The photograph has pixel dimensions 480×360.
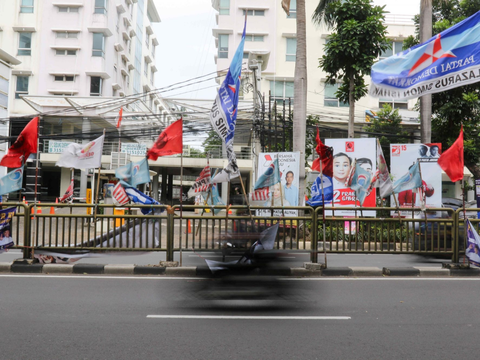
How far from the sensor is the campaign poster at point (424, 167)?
52.0ft

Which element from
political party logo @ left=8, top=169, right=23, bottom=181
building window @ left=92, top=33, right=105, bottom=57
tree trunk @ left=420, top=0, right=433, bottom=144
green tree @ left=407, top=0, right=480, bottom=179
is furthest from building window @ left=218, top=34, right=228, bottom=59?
political party logo @ left=8, top=169, right=23, bottom=181

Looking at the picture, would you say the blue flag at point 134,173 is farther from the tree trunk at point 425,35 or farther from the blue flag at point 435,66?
the tree trunk at point 425,35

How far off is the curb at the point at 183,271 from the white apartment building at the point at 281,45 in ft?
95.8

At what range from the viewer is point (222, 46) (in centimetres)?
4012

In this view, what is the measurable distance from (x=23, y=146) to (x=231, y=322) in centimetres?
662

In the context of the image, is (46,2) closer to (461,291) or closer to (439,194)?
(439,194)

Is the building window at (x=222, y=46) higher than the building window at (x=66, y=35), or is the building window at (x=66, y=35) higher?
the building window at (x=66, y=35)

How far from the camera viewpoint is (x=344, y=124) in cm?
3394

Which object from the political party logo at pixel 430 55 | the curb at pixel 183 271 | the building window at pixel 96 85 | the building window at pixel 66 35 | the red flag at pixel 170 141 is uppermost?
the building window at pixel 66 35

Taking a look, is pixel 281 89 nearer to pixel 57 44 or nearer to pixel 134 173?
pixel 57 44

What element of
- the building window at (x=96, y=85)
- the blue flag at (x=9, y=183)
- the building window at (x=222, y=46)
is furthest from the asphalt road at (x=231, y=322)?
the building window at (x=96, y=85)

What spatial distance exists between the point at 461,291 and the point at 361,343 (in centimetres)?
358

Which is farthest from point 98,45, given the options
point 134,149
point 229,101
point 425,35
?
point 229,101

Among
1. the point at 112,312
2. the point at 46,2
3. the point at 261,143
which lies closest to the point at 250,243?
the point at 112,312
